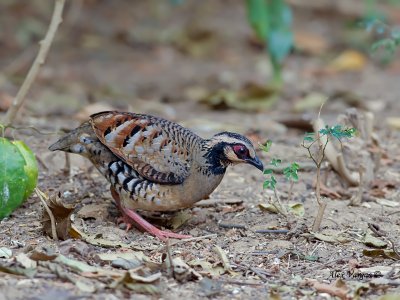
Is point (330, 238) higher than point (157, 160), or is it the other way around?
point (157, 160)

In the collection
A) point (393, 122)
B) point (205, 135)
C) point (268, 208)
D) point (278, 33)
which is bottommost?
point (268, 208)

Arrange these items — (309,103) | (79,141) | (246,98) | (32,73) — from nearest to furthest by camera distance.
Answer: (79,141) → (32,73) → (309,103) → (246,98)

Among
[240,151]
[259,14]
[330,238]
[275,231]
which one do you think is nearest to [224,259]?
[275,231]

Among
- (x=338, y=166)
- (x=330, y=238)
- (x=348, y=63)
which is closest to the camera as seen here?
(x=330, y=238)

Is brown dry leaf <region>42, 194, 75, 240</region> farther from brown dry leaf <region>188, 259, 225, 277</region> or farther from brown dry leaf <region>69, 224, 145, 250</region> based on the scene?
brown dry leaf <region>188, 259, 225, 277</region>

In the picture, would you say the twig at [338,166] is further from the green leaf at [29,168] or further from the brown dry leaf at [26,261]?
the brown dry leaf at [26,261]

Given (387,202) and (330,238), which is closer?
(330,238)

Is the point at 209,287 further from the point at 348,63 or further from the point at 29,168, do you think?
the point at 348,63

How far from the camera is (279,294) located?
4.32 m

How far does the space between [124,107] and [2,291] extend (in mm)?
4946

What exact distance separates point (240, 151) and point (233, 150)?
0.05m

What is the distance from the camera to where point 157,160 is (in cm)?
538

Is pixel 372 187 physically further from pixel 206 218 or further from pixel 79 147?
pixel 79 147

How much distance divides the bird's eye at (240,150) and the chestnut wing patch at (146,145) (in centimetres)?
32
